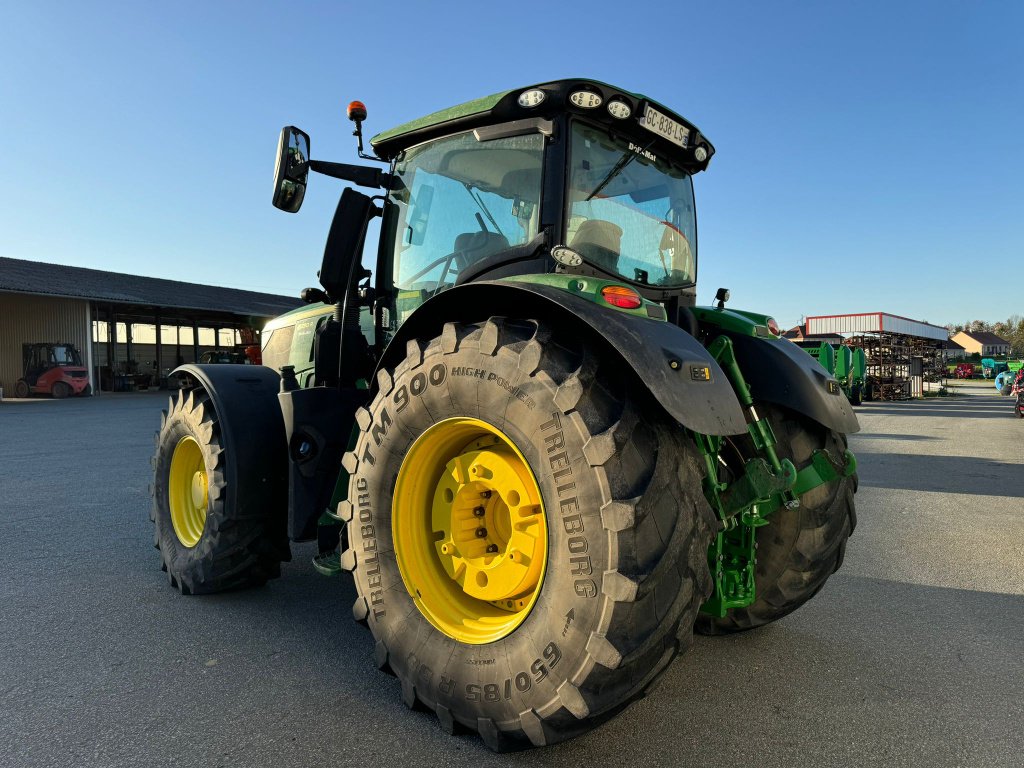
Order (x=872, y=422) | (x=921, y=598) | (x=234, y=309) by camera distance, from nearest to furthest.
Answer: (x=921, y=598) < (x=872, y=422) < (x=234, y=309)

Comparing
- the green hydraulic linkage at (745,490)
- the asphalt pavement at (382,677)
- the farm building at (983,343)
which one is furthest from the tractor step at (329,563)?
the farm building at (983,343)

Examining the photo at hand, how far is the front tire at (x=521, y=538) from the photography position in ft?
6.46

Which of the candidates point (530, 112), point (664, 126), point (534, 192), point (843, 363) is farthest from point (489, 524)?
point (843, 363)

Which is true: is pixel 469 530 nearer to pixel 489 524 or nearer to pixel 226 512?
pixel 489 524

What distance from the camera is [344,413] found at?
11.3 feet

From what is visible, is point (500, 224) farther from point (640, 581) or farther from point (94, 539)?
point (94, 539)

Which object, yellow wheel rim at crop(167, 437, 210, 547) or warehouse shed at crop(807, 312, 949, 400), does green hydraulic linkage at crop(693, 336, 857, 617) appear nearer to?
yellow wheel rim at crop(167, 437, 210, 547)

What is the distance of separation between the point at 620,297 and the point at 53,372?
99.8 ft

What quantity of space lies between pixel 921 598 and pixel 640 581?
114 inches

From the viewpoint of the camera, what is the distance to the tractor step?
3064 millimetres

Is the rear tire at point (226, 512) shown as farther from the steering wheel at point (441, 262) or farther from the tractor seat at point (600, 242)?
the tractor seat at point (600, 242)

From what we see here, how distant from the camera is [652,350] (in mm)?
2074

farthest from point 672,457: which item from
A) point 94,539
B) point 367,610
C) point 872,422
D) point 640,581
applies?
point 872,422

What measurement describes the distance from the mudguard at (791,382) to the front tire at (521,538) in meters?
0.90
